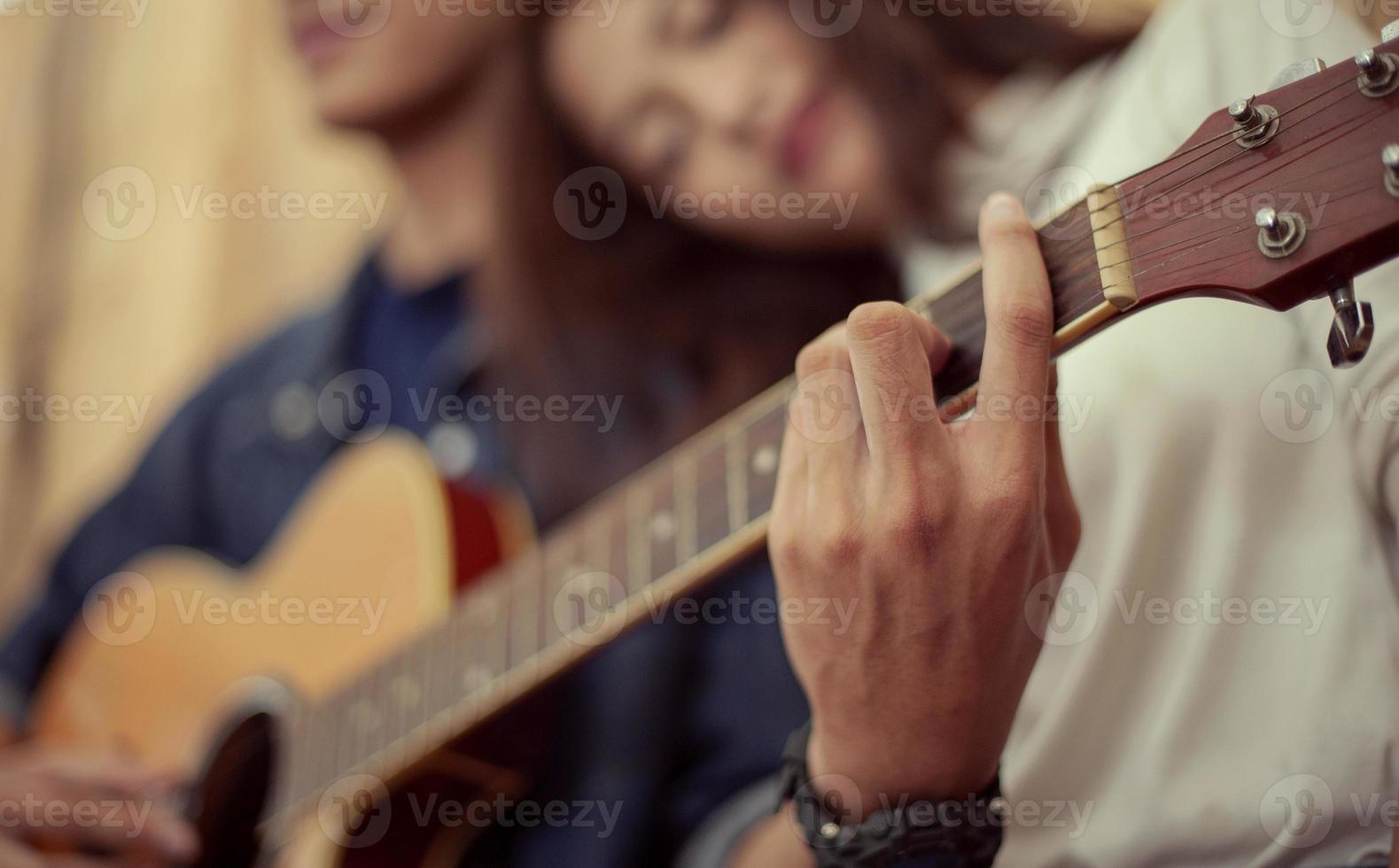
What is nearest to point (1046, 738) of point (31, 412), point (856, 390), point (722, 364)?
point (856, 390)

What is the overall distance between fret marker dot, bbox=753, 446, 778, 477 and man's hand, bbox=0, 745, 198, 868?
51 cm

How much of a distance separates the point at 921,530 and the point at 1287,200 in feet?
0.55

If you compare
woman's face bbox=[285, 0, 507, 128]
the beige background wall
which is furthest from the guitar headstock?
the beige background wall

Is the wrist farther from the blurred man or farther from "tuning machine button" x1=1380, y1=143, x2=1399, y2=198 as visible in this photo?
the blurred man

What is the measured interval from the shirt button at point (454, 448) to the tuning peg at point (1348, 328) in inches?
26.3

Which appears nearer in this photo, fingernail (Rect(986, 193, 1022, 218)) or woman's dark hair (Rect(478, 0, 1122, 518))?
fingernail (Rect(986, 193, 1022, 218))

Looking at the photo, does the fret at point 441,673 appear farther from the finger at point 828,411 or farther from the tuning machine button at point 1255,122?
the tuning machine button at point 1255,122

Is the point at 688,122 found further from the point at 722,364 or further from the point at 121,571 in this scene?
the point at 121,571

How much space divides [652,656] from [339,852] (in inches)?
9.6

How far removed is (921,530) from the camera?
39 cm

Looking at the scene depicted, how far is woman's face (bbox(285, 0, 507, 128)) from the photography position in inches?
39.1

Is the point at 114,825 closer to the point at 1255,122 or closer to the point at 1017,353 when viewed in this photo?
the point at 1017,353

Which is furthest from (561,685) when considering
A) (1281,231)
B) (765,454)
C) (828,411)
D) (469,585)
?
(1281,231)

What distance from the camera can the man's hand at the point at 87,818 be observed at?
2.46 feet
